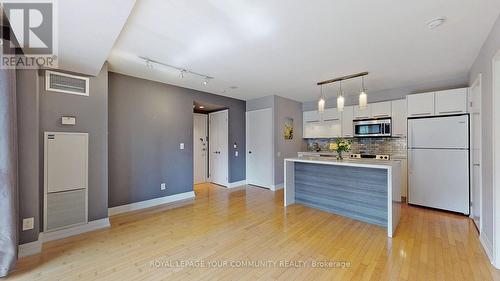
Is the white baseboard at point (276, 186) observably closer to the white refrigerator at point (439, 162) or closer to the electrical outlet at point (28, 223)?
the white refrigerator at point (439, 162)

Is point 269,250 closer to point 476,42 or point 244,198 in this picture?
point 244,198

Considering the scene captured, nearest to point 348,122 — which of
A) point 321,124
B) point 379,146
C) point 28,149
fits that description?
point 321,124

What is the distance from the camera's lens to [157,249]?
2418 mm

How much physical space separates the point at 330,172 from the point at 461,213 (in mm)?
2291

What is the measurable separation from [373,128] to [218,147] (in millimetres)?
3934

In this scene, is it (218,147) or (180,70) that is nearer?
(180,70)

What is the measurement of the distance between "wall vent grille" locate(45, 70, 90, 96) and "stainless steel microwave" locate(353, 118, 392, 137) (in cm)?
537

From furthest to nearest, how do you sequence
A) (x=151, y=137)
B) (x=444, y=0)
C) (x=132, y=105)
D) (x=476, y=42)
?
(x=151, y=137) → (x=132, y=105) → (x=476, y=42) → (x=444, y=0)

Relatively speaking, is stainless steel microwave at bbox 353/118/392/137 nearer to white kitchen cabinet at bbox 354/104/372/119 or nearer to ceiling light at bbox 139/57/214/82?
white kitchen cabinet at bbox 354/104/372/119

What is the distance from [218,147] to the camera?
586cm

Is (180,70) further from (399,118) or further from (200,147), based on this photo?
(399,118)

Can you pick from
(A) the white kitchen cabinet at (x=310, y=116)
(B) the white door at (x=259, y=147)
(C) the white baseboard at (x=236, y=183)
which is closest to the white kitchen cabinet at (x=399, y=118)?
(A) the white kitchen cabinet at (x=310, y=116)

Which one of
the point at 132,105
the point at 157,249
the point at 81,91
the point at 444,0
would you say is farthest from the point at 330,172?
the point at 81,91

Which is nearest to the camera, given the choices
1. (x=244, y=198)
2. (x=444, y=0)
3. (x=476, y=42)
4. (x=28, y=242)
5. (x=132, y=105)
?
(x=444, y=0)
